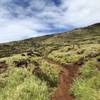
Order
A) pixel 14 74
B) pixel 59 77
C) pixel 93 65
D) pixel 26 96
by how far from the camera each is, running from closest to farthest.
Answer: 1. pixel 26 96
2. pixel 14 74
3. pixel 59 77
4. pixel 93 65

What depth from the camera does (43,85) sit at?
17.1 meters

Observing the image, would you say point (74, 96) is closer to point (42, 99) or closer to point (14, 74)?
point (42, 99)

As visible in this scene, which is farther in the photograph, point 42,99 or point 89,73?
point 89,73

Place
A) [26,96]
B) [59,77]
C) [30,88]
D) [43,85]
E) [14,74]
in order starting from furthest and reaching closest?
[59,77] → [14,74] → [43,85] → [30,88] → [26,96]

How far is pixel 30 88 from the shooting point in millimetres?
15609

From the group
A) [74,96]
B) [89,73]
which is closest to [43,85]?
[74,96]

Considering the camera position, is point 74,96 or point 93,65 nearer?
point 74,96

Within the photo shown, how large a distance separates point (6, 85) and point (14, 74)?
207 cm

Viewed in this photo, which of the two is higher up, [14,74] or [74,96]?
[14,74]

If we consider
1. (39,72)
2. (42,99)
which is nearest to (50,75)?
(39,72)

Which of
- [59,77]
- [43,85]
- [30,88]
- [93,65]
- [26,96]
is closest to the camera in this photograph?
[26,96]

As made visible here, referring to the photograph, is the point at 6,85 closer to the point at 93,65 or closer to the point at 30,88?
the point at 30,88

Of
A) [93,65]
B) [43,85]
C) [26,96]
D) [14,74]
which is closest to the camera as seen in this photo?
[26,96]

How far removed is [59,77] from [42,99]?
638 cm
